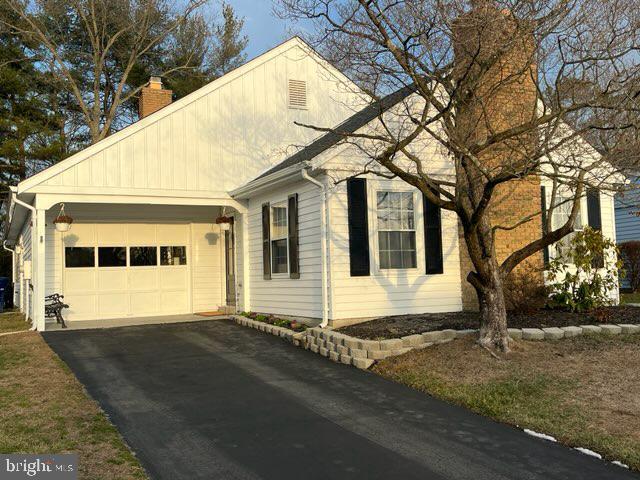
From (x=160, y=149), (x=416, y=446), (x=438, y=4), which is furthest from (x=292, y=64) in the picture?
(x=416, y=446)

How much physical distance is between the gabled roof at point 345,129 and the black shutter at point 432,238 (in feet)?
6.62

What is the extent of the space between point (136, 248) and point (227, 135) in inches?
155

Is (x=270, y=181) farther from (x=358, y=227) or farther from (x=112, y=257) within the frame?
(x=112, y=257)

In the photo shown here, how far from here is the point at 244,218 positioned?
14070 millimetres

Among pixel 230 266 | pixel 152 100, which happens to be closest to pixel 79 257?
pixel 230 266

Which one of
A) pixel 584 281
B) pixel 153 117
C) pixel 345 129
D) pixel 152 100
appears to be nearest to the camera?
pixel 584 281

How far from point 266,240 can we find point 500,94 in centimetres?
572

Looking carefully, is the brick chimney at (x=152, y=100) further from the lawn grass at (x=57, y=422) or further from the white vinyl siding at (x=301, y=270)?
the lawn grass at (x=57, y=422)

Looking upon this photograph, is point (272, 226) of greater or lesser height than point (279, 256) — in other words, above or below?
above

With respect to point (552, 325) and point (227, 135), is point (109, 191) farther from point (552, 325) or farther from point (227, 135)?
point (552, 325)

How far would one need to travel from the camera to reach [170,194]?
13234 millimetres

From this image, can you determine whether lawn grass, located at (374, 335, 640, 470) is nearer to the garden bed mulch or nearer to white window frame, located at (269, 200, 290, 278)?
the garden bed mulch

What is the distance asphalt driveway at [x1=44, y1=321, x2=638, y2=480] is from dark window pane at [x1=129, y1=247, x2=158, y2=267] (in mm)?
5956

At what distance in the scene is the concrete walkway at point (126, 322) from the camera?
42.8 feet
